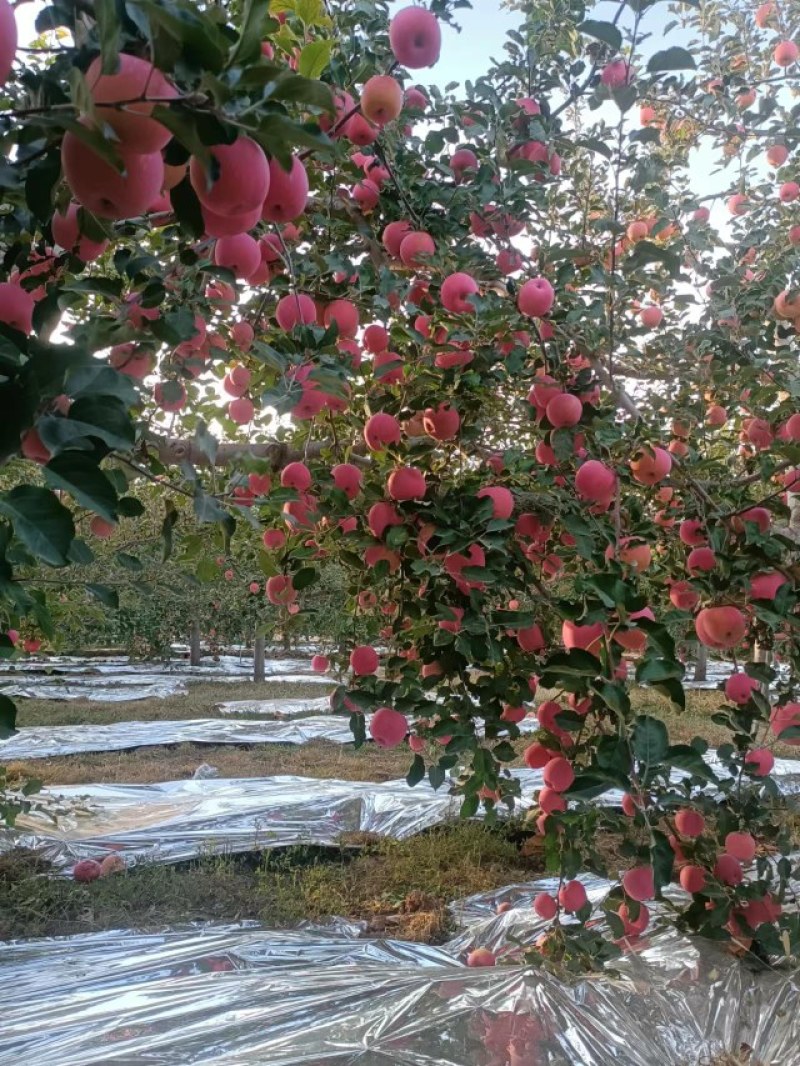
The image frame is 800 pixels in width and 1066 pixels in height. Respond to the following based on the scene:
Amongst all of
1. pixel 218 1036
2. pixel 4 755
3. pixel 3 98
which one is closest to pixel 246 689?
pixel 4 755

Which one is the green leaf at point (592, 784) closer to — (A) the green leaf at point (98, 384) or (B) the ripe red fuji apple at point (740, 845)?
(A) the green leaf at point (98, 384)

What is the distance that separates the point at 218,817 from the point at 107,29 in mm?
4367

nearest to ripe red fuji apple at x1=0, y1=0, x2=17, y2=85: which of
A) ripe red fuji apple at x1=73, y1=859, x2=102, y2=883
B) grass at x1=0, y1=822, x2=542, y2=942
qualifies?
grass at x1=0, y1=822, x2=542, y2=942

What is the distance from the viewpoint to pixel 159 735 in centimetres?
715

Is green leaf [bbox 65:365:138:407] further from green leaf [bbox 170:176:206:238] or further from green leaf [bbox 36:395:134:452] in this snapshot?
green leaf [bbox 170:176:206:238]

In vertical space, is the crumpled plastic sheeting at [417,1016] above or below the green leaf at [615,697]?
below

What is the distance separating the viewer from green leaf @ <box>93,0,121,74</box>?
49cm

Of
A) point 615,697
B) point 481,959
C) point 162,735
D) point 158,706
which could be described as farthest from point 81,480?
point 158,706

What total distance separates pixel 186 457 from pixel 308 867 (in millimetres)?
2638

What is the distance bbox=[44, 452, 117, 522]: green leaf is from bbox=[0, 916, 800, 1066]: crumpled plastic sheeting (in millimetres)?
1616

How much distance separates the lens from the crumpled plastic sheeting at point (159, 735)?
6.48m

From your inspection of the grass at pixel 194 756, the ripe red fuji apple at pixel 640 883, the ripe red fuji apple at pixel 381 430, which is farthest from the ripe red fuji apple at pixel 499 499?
the grass at pixel 194 756

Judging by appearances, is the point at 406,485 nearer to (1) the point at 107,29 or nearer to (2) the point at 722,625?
(2) the point at 722,625

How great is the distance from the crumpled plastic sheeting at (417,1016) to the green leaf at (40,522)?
1.60 meters
